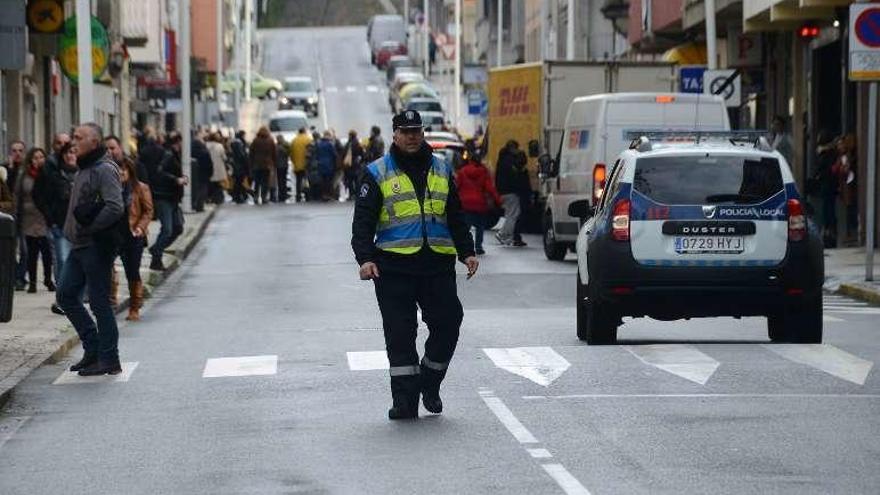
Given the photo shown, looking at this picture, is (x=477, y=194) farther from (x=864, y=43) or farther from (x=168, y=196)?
(x=864, y=43)

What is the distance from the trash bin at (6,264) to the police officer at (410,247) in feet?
14.5

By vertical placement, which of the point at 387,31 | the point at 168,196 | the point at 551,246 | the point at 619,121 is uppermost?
the point at 387,31

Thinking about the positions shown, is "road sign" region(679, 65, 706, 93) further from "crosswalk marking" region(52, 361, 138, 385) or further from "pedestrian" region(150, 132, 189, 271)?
"crosswalk marking" region(52, 361, 138, 385)

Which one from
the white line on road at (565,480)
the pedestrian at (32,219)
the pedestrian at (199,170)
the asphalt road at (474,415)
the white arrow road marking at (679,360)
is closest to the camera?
the white line on road at (565,480)

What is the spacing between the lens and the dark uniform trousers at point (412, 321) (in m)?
13.3

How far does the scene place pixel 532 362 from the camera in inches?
661

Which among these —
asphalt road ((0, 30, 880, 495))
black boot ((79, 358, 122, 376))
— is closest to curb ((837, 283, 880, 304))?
asphalt road ((0, 30, 880, 495))

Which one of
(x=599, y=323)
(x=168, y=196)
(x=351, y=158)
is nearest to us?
(x=599, y=323)

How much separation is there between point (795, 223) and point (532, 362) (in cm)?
243

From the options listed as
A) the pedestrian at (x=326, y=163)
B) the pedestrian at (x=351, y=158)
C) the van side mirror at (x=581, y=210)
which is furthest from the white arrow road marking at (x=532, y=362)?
the pedestrian at (x=351, y=158)

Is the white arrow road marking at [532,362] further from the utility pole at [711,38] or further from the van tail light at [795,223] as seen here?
the utility pole at [711,38]

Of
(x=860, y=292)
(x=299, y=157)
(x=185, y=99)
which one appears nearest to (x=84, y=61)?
(x=860, y=292)

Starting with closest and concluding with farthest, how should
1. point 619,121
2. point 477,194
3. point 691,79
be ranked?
point 619,121 → point 477,194 → point 691,79

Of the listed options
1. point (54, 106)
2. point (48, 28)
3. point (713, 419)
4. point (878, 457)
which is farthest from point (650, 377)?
point (54, 106)
